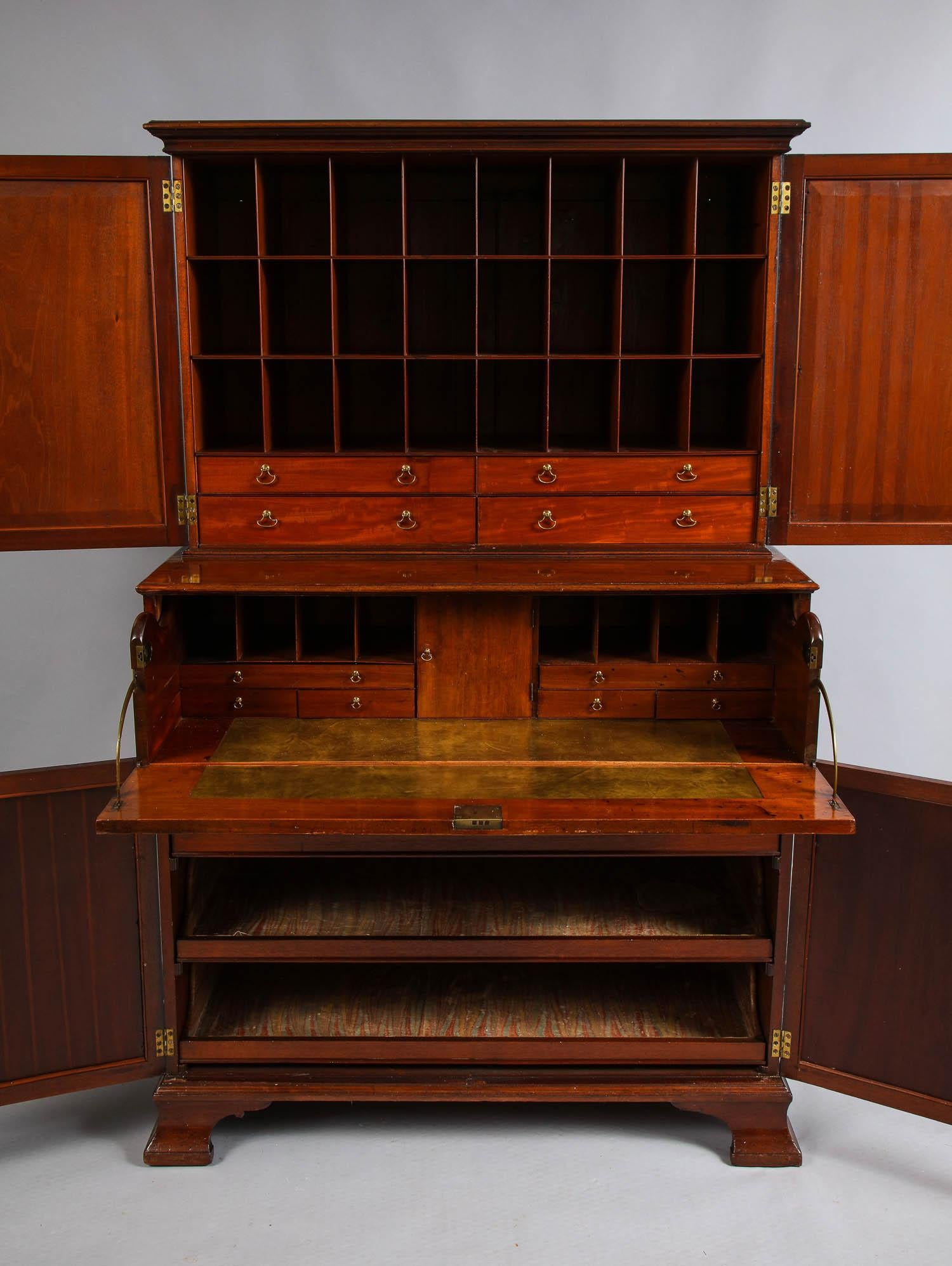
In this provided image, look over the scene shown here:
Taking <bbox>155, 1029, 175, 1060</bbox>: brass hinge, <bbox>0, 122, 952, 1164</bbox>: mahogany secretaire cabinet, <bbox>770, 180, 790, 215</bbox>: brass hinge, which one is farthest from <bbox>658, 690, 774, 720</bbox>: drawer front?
<bbox>155, 1029, 175, 1060</bbox>: brass hinge

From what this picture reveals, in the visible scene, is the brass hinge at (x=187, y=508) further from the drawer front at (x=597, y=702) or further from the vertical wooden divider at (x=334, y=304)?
the drawer front at (x=597, y=702)

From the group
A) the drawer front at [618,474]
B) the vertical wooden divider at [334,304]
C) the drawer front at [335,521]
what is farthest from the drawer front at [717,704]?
the vertical wooden divider at [334,304]

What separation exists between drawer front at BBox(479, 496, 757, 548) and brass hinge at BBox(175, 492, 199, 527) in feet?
2.58

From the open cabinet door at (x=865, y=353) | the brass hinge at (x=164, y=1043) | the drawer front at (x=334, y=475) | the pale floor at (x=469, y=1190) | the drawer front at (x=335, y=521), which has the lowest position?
the pale floor at (x=469, y=1190)

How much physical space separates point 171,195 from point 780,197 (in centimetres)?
159

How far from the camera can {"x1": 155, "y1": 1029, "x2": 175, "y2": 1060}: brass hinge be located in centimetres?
338

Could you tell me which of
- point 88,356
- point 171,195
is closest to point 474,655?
point 88,356

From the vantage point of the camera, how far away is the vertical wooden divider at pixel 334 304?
333cm

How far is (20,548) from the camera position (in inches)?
136

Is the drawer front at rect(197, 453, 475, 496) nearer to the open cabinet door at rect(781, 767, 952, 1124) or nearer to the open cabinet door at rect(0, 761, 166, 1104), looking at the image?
the open cabinet door at rect(0, 761, 166, 1104)

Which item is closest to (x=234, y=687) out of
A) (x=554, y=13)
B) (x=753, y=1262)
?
(x=753, y=1262)

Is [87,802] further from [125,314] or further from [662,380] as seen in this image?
[662,380]

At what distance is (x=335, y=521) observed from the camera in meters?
3.53

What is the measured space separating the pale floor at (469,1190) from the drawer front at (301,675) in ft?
3.98
